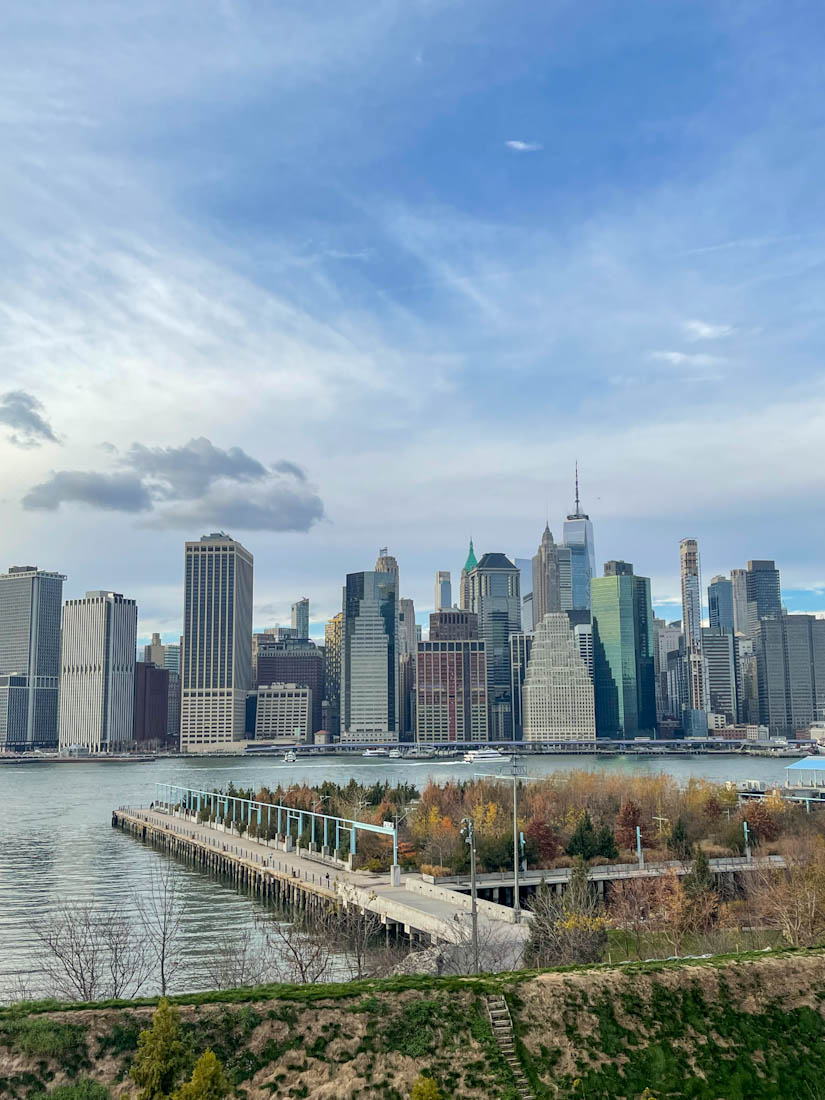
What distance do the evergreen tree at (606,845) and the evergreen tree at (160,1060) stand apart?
52.1m

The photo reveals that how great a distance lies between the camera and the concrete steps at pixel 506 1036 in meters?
23.0

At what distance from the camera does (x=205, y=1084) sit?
1686 centimetres

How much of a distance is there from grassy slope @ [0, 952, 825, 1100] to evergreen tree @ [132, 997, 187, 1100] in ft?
10.3

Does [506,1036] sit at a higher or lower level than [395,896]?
higher

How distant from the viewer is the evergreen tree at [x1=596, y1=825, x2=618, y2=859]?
6800 centimetres

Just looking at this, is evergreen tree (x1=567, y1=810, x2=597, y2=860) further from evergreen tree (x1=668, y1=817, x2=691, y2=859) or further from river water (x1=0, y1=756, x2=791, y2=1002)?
river water (x1=0, y1=756, x2=791, y2=1002)

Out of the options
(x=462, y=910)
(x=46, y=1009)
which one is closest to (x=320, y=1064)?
(x=46, y=1009)

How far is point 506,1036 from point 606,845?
46.0m

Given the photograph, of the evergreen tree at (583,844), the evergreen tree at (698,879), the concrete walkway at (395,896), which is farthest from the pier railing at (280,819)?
the evergreen tree at (698,879)

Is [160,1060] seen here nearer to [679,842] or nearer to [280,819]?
[679,842]

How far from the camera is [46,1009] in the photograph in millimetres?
23375

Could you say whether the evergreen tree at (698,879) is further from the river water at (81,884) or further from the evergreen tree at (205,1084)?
the evergreen tree at (205,1084)

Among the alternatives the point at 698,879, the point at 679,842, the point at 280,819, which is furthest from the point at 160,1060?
the point at 280,819

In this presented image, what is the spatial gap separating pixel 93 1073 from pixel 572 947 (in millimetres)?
19170
